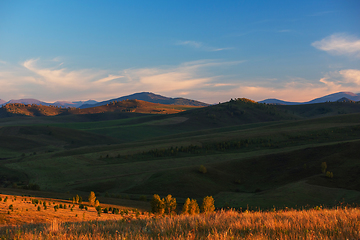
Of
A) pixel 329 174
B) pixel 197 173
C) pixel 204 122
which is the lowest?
pixel 197 173

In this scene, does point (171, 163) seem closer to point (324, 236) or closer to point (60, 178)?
point (60, 178)

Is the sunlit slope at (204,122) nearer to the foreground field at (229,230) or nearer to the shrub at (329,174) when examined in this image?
the shrub at (329,174)

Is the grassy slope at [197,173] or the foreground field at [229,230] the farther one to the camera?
the grassy slope at [197,173]

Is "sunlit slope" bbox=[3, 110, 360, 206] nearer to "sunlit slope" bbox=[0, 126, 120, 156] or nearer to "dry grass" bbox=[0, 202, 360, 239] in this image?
"dry grass" bbox=[0, 202, 360, 239]

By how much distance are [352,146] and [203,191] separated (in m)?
29.7

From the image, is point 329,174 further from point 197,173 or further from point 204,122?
point 204,122

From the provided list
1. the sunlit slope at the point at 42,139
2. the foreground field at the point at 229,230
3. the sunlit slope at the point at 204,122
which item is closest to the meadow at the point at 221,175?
the foreground field at the point at 229,230

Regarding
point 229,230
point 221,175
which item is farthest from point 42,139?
point 229,230

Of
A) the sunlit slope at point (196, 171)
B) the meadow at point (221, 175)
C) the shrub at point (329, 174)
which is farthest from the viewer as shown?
the sunlit slope at point (196, 171)

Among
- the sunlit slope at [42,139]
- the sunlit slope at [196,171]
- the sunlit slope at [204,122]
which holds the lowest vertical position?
the sunlit slope at [196,171]

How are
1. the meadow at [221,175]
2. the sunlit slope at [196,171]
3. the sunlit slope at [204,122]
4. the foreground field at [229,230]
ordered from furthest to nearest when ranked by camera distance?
1. the sunlit slope at [204,122]
2. the sunlit slope at [196,171]
3. the meadow at [221,175]
4. the foreground field at [229,230]

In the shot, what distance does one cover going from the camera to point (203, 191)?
42.1 m

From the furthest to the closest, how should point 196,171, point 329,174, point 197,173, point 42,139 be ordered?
point 42,139 → point 196,171 → point 197,173 → point 329,174

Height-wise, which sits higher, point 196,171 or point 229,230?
point 229,230
